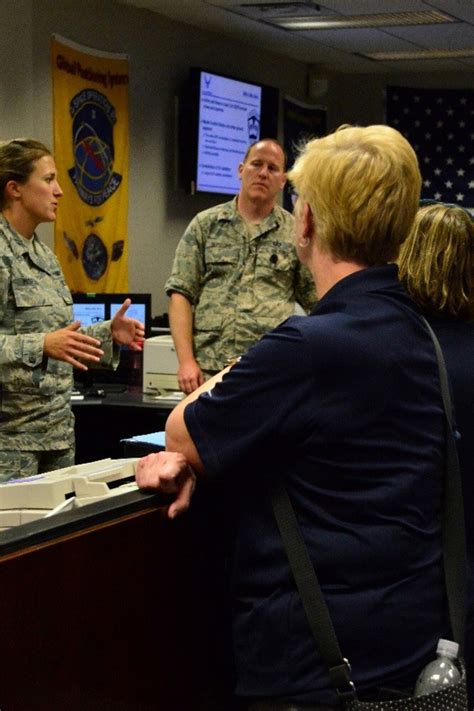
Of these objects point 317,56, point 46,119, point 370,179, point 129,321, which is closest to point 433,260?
point 370,179

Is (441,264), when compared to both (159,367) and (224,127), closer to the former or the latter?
(159,367)

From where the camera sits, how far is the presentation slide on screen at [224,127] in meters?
8.09

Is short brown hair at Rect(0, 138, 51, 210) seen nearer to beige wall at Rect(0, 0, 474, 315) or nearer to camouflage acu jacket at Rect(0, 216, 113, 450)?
camouflage acu jacket at Rect(0, 216, 113, 450)

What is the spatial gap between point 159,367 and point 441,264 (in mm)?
3198

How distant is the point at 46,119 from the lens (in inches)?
265

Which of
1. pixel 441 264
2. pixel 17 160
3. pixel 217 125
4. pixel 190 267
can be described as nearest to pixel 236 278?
pixel 190 267

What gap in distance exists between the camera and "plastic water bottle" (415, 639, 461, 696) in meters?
1.57

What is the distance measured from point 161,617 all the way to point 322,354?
0.48m

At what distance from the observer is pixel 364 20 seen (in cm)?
768

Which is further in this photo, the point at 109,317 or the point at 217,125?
the point at 217,125

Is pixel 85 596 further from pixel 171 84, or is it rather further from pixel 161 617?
pixel 171 84

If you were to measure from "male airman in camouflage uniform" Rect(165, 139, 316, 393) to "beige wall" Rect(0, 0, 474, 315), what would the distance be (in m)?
2.44

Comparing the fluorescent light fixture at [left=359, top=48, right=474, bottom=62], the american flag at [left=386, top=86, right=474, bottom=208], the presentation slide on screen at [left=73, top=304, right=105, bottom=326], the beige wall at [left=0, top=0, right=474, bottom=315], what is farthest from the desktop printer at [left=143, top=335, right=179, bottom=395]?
the american flag at [left=386, top=86, right=474, bottom=208]

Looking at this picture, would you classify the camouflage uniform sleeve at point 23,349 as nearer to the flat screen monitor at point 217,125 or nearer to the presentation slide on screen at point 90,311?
the presentation slide on screen at point 90,311
